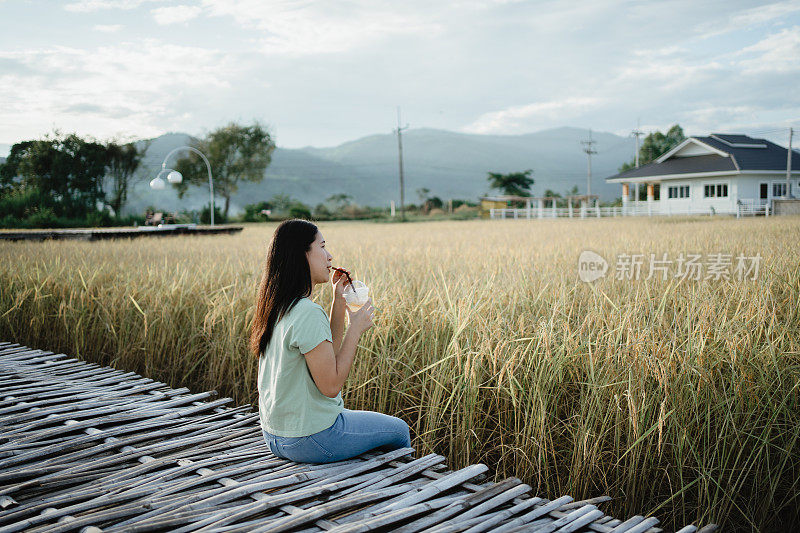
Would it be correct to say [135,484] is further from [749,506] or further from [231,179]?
[231,179]

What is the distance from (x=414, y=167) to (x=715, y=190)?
94652 mm

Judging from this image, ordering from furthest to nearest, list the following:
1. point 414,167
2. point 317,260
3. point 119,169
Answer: point 414,167 → point 119,169 → point 317,260

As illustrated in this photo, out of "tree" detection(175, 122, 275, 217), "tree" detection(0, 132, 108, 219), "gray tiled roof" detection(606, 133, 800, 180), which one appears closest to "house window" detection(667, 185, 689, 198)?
"gray tiled roof" detection(606, 133, 800, 180)

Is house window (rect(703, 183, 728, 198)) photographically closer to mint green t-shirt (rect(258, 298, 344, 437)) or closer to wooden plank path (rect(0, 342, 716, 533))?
wooden plank path (rect(0, 342, 716, 533))

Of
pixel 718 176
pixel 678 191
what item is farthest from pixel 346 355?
pixel 678 191

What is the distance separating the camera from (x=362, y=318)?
1.88 m

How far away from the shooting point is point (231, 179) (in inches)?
1709

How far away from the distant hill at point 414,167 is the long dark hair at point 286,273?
117 ft

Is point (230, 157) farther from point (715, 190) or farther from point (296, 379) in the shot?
point (296, 379)

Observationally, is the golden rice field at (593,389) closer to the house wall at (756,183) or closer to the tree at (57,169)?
the house wall at (756,183)

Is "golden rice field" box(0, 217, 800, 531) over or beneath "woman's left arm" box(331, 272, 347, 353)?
beneath

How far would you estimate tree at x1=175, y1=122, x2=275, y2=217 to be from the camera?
137 ft

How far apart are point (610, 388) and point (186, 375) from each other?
2.46m

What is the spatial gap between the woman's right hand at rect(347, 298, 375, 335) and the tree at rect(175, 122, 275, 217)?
4188 cm
